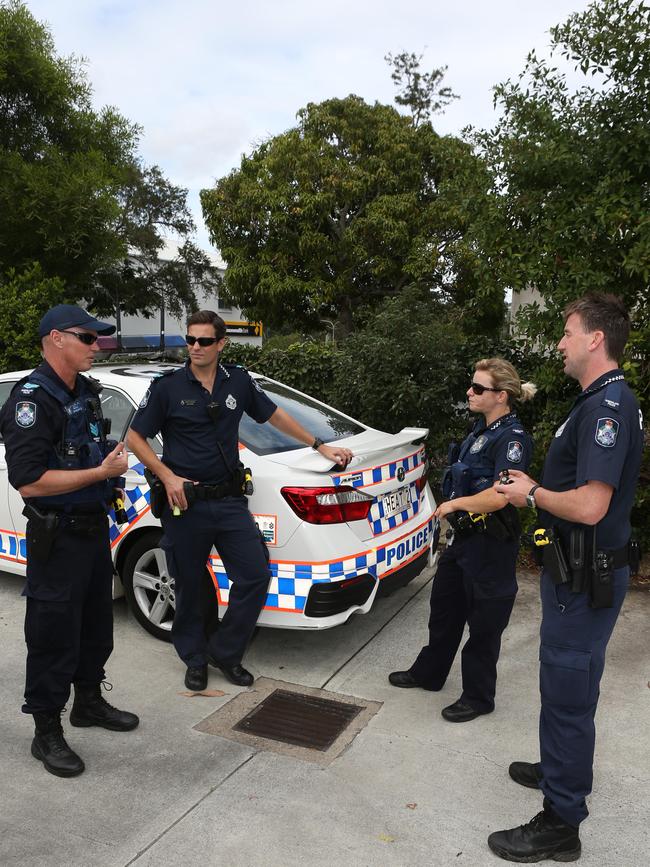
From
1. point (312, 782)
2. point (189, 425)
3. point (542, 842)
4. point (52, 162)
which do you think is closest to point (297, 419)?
point (189, 425)

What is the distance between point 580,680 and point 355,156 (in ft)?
75.9

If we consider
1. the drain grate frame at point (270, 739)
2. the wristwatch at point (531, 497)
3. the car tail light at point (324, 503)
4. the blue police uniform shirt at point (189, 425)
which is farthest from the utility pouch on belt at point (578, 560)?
the blue police uniform shirt at point (189, 425)

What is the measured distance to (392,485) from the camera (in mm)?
4141

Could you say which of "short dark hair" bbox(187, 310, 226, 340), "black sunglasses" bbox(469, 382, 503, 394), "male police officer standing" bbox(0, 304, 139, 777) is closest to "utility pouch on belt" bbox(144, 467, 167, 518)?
"male police officer standing" bbox(0, 304, 139, 777)

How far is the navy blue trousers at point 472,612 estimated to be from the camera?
11.0 feet

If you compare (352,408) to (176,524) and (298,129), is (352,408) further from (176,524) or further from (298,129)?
(298,129)

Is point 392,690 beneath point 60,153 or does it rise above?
beneath

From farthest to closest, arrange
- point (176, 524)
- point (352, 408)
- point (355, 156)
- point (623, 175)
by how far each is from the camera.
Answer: point (355, 156) → point (352, 408) → point (623, 175) → point (176, 524)

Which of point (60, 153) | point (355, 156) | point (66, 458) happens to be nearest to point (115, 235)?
point (60, 153)

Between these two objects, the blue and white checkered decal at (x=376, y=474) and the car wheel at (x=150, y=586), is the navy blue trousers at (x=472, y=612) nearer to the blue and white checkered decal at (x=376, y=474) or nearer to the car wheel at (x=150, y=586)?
the blue and white checkered decal at (x=376, y=474)

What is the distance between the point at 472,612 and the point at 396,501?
924 mm

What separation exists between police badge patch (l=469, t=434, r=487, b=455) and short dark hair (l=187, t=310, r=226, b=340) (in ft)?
4.38

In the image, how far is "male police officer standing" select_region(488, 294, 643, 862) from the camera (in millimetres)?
2418

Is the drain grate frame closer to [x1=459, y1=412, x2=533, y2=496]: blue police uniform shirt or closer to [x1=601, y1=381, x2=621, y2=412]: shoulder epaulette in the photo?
[x1=459, y1=412, x2=533, y2=496]: blue police uniform shirt
